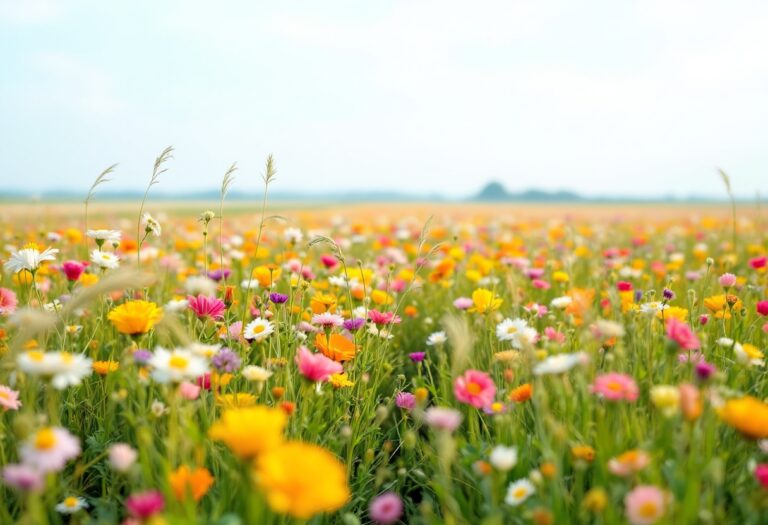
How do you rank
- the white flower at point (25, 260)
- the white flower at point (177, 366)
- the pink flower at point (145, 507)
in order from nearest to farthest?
1. the pink flower at point (145, 507)
2. the white flower at point (177, 366)
3. the white flower at point (25, 260)

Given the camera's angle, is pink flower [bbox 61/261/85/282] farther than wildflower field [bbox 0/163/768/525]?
Yes

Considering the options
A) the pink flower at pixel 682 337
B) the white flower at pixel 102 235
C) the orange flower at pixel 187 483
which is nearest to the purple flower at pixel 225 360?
the orange flower at pixel 187 483

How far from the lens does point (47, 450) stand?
39.4 inches

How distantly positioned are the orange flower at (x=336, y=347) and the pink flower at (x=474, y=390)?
480 mm

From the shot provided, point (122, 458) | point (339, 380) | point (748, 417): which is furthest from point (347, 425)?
point (748, 417)

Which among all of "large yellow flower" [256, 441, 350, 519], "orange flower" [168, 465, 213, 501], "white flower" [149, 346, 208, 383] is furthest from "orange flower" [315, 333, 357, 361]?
"large yellow flower" [256, 441, 350, 519]

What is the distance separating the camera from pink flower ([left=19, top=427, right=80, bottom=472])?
3.23 feet

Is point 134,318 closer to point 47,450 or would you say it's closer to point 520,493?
point 47,450

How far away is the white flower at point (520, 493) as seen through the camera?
4.06ft

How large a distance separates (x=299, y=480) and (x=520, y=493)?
2.08 feet

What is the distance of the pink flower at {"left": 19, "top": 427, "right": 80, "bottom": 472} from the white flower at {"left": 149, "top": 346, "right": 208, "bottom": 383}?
0.68ft

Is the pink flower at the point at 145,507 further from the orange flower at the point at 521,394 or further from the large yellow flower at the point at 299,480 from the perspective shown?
the orange flower at the point at 521,394

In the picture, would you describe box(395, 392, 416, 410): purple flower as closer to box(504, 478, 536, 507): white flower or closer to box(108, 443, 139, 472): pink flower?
box(504, 478, 536, 507): white flower

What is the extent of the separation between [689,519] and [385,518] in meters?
0.57
